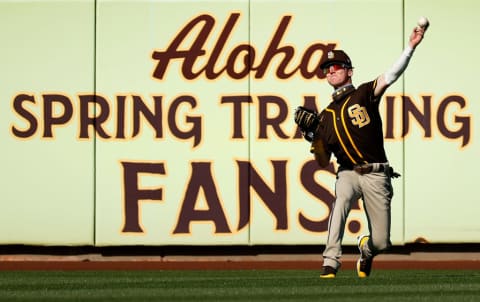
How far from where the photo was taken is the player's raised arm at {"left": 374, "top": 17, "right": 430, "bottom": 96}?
391 inches

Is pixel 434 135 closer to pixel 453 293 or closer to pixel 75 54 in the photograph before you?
pixel 75 54

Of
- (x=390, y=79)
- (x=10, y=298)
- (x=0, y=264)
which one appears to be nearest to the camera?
(x=10, y=298)

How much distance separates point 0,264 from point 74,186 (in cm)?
130

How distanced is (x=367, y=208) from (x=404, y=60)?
4.62 ft

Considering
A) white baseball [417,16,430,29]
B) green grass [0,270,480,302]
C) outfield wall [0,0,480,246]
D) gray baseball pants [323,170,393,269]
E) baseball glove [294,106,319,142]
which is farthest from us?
outfield wall [0,0,480,246]

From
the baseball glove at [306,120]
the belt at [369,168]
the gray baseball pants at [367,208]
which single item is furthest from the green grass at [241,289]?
the baseball glove at [306,120]

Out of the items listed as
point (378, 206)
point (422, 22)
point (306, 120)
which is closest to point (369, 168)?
point (378, 206)

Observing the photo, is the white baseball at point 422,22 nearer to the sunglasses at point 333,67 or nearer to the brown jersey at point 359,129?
the brown jersey at point 359,129

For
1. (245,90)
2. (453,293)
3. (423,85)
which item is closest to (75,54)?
(245,90)

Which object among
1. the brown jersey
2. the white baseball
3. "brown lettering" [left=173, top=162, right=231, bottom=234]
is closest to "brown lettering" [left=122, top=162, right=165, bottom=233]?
"brown lettering" [left=173, top=162, right=231, bottom=234]

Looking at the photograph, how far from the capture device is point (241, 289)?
9781mm

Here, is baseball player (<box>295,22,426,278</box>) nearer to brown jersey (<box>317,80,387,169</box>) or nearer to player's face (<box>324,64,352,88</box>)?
brown jersey (<box>317,80,387,169</box>)

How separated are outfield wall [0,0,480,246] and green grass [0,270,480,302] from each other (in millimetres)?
3042

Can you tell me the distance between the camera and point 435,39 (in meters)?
15.0
